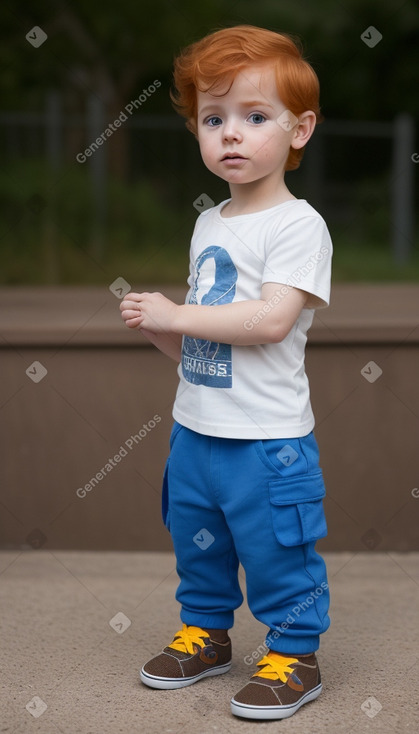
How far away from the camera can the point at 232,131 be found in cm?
186

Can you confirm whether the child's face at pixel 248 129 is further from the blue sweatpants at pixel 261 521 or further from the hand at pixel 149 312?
the blue sweatpants at pixel 261 521

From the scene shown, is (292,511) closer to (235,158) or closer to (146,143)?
(235,158)

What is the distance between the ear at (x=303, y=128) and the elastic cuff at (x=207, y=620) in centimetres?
100

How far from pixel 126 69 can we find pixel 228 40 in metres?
10.8

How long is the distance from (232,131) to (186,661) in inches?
43.5

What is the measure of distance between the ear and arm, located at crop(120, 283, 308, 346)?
0.30 meters

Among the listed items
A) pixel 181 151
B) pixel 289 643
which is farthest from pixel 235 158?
pixel 181 151

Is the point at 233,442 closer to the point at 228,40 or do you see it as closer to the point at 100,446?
the point at 228,40

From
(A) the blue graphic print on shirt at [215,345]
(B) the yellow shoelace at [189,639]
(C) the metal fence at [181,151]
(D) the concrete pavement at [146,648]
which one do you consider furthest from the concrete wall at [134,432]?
(C) the metal fence at [181,151]

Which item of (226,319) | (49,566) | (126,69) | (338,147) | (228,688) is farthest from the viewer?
(126,69)

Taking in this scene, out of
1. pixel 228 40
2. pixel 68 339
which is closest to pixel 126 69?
pixel 68 339

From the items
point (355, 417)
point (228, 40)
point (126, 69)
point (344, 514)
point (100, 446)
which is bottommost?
point (344, 514)

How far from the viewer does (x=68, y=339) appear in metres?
2.95

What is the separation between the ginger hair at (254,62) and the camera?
186cm
